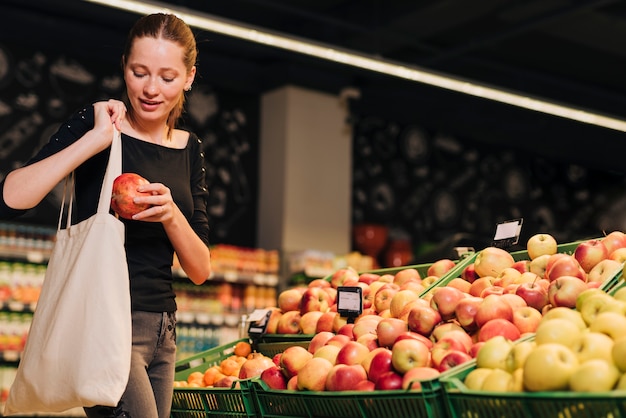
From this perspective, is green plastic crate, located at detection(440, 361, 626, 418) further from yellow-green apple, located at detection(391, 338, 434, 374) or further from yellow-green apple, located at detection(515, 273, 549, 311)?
yellow-green apple, located at detection(515, 273, 549, 311)

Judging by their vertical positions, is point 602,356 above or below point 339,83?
below

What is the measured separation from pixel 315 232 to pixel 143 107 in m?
6.28

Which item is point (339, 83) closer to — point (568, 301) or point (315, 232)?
point (315, 232)

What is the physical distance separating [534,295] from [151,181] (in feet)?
3.65

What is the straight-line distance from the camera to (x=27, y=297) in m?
6.50

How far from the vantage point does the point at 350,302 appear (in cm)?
267

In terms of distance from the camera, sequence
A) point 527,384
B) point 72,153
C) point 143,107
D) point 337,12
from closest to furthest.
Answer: point 527,384
point 72,153
point 143,107
point 337,12

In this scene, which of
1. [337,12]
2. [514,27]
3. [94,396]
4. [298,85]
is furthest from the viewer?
[298,85]

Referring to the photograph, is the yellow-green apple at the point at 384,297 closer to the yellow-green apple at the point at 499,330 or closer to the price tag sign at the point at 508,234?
the price tag sign at the point at 508,234

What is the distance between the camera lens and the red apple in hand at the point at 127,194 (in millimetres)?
1999

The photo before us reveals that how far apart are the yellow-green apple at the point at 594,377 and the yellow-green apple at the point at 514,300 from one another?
0.59 metres

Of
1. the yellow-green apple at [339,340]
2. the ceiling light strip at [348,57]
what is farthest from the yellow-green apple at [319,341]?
the ceiling light strip at [348,57]

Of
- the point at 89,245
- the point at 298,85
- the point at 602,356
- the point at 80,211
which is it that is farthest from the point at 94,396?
the point at 298,85

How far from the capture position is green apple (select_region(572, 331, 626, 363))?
168cm
